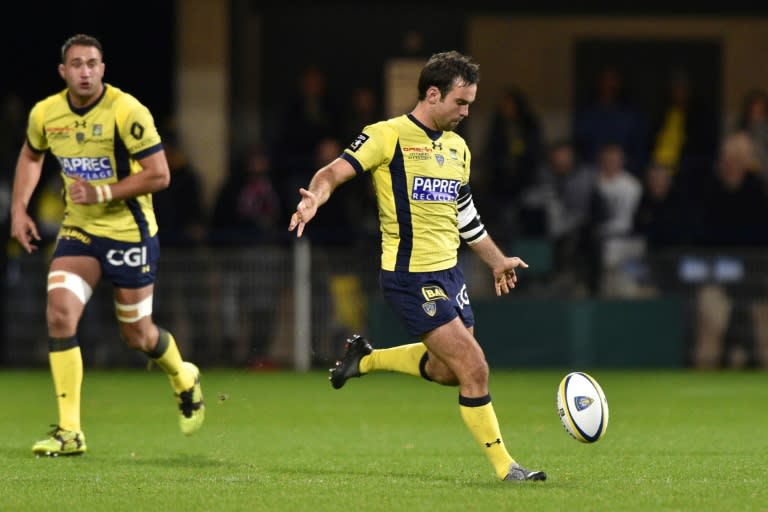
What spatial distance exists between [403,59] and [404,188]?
12.6 meters

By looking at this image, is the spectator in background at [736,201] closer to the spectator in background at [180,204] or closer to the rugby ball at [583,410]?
the spectator in background at [180,204]

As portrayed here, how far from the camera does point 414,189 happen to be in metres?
Answer: 8.46

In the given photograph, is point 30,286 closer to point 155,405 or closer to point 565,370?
point 155,405

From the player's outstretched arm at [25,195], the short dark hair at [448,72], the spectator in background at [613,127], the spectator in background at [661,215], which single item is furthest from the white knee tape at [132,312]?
the spectator in background at [613,127]

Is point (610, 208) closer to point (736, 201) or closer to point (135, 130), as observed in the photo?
point (736, 201)

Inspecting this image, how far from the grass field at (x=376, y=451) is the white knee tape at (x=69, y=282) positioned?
3.20ft

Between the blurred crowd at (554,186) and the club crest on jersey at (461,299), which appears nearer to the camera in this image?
the club crest on jersey at (461,299)

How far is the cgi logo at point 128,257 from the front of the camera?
9.89 meters

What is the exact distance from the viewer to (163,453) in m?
9.70

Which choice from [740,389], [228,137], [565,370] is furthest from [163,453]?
[228,137]

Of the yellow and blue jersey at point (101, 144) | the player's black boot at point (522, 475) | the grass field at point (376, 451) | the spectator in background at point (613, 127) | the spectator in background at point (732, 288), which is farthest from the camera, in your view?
the spectator in background at point (613, 127)

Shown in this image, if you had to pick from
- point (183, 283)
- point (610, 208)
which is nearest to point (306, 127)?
point (183, 283)

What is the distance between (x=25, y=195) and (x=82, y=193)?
722mm

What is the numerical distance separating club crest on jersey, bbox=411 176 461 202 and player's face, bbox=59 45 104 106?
2316mm
